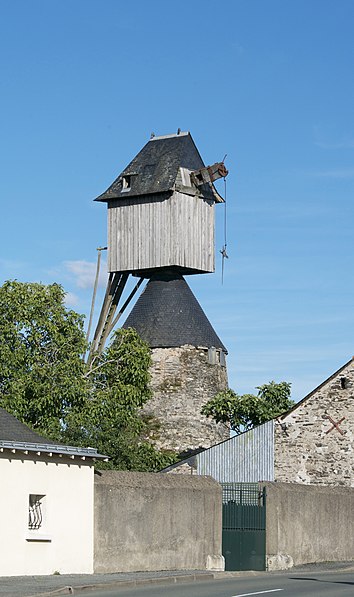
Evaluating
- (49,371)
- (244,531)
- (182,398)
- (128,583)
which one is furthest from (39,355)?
(128,583)

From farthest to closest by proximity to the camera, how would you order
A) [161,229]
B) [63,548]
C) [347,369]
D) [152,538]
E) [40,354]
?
1. [161,229]
2. [40,354]
3. [347,369]
4. [152,538]
5. [63,548]

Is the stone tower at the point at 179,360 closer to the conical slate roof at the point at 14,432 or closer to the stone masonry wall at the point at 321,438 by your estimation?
the stone masonry wall at the point at 321,438

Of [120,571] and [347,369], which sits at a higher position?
[347,369]

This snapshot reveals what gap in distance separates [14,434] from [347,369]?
23060 mm

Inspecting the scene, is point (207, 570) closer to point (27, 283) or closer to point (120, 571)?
point (120, 571)

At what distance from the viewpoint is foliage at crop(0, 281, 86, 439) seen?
48125 mm

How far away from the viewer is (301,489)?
105ft

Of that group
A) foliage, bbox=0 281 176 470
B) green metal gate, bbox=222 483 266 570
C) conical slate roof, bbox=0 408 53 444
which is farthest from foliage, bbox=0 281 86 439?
conical slate roof, bbox=0 408 53 444

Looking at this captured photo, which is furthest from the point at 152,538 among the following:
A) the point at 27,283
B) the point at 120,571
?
the point at 27,283

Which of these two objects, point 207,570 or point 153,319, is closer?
point 207,570

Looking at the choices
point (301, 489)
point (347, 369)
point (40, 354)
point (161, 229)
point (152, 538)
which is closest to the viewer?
point (152, 538)

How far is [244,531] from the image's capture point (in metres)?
30.2

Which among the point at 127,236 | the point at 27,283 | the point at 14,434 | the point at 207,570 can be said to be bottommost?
the point at 207,570

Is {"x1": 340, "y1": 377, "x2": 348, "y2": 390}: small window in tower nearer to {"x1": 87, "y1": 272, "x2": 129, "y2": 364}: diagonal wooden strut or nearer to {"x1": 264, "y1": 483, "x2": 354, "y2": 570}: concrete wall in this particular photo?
{"x1": 264, "y1": 483, "x2": 354, "y2": 570}: concrete wall
